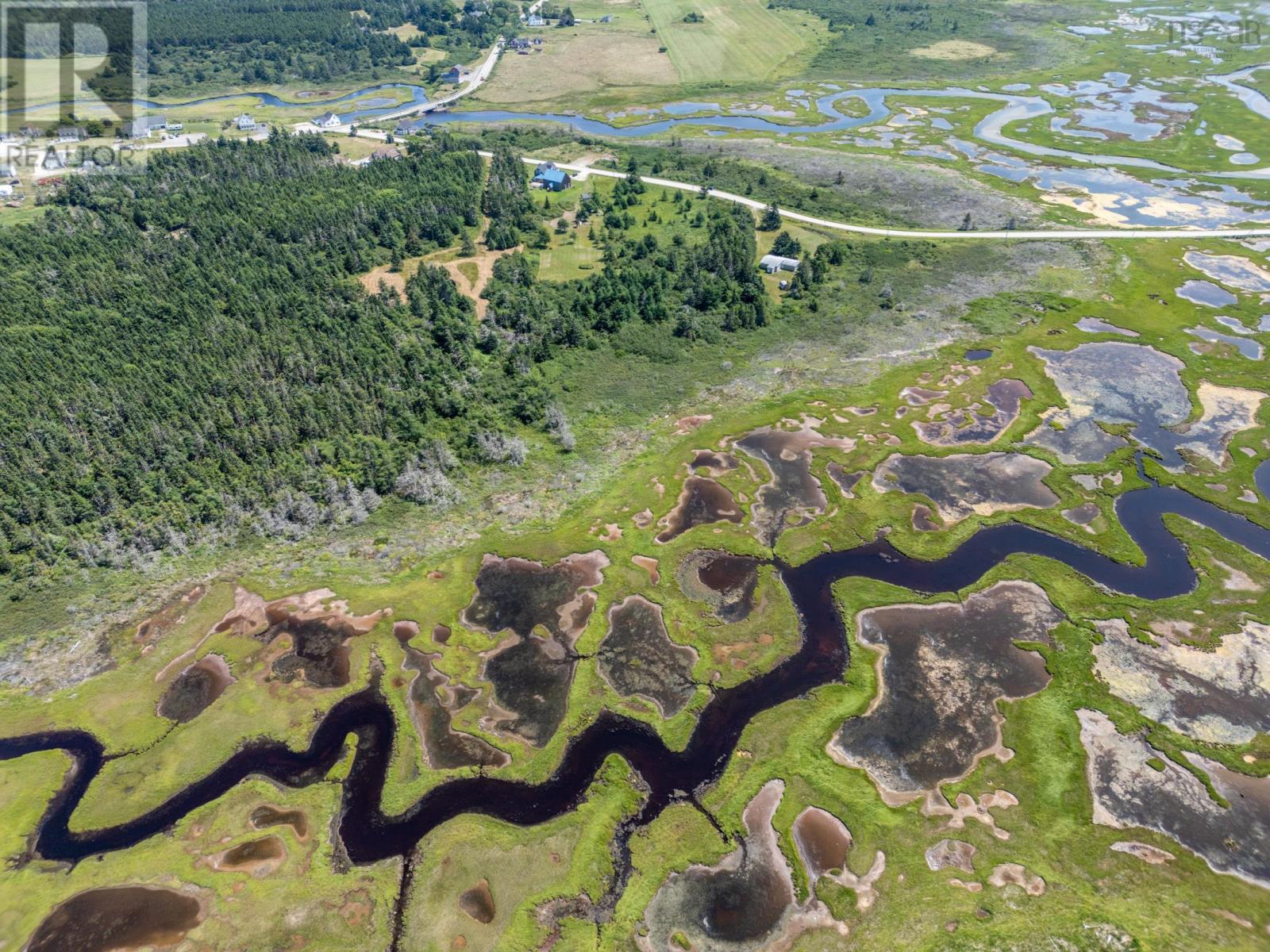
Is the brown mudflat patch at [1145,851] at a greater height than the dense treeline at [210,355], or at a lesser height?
lesser

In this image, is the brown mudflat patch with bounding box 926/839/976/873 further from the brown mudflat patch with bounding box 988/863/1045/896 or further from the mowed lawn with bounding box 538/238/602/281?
the mowed lawn with bounding box 538/238/602/281

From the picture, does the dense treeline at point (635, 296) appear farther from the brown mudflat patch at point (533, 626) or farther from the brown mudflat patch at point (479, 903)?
the brown mudflat patch at point (479, 903)

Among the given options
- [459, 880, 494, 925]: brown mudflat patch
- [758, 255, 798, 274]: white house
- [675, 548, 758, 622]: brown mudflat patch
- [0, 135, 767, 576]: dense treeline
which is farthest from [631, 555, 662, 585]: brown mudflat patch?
[758, 255, 798, 274]: white house

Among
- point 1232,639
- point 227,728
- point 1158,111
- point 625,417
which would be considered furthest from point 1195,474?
point 1158,111

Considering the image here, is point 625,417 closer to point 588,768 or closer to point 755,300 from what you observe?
point 755,300

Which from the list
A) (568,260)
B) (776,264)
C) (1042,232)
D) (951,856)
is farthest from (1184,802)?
(1042,232)

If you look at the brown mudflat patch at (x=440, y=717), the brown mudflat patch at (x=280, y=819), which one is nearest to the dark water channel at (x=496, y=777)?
the brown mudflat patch at (x=440, y=717)
